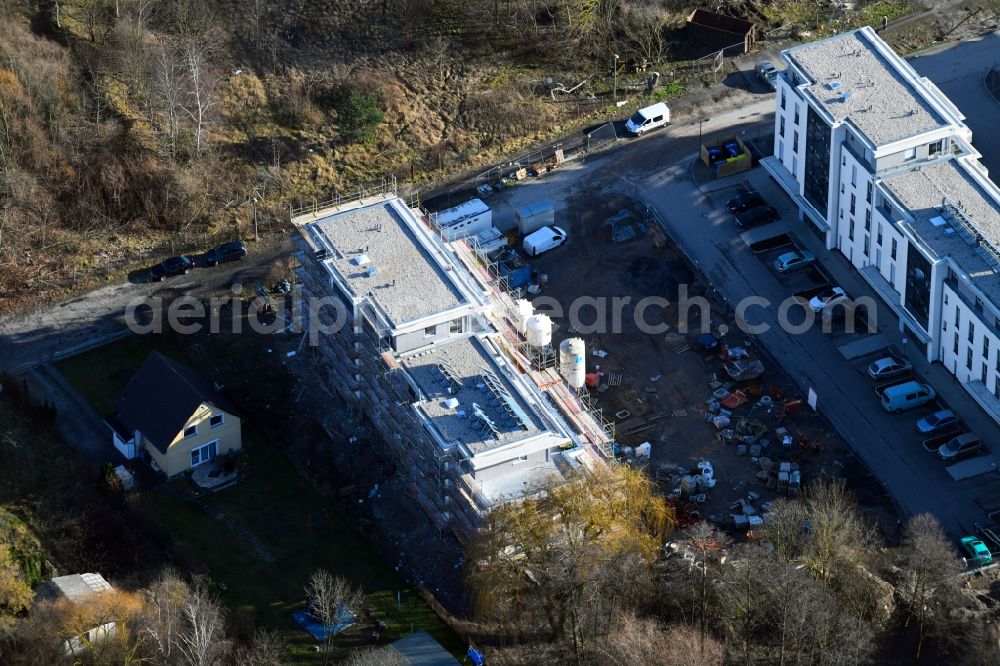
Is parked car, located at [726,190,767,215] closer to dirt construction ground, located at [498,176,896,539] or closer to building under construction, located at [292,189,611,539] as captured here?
dirt construction ground, located at [498,176,896,539]

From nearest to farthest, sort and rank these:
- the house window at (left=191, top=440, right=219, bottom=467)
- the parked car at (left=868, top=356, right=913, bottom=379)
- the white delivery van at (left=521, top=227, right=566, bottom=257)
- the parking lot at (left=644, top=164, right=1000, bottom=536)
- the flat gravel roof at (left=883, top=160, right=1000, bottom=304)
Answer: the parking lot at (left=644, top=164, right=1000, bottom=536) → the flat gravel roof at (left=883, top=160, right=1000, bottom=304) → the house window at (left=191, top=440, right=219, bottom=467) → the parked car at (left=868, top=356, right=913, bottom=379) → the white delivery van at (left=521, top=227, right=566, bottom=257)

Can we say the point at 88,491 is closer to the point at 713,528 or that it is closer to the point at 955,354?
the point at 713,528

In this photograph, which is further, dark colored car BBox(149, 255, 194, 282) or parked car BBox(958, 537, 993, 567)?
dark colored car BBox(149, 255, 194, 282)

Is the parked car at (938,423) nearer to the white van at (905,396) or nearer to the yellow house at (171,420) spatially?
the white van at (905,396)

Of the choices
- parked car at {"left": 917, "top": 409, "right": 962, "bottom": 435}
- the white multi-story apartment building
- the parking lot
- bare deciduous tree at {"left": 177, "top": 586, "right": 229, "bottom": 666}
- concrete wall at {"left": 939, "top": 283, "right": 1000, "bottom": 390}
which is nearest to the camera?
bare deciduous tree at {"left": 177, "top": 586, "right": 229, "bottom": 666}

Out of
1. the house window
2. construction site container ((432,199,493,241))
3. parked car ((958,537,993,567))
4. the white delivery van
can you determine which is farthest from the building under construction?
parked car ((958,537,993,567))

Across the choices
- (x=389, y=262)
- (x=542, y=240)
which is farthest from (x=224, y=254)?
(x=542, y=240)

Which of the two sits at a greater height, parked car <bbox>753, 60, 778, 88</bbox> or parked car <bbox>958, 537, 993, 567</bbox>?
parked car <bbox>753, 60, 778, 88</bbox>
